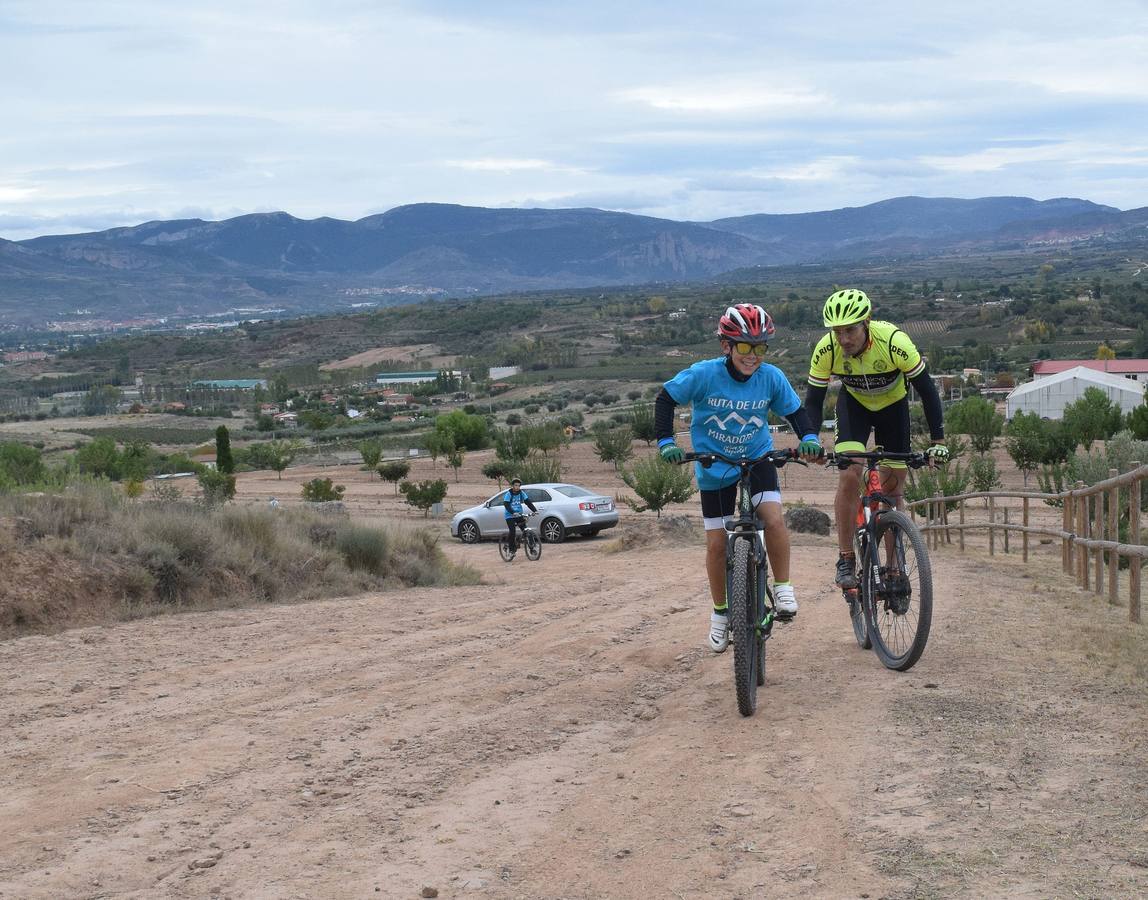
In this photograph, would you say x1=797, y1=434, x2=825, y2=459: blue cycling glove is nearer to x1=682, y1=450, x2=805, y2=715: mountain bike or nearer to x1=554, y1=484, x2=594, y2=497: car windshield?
x1=682, y1=450, x2=805, y2=715: mountain bike

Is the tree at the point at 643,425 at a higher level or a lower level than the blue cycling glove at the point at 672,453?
lower

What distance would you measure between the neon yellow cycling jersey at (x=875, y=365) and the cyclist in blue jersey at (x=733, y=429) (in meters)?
0.56

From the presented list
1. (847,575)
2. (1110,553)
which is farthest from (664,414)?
(1110,553)

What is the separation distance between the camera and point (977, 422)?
5053cm

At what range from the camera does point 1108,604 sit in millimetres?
9758

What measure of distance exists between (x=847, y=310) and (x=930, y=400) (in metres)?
0.86

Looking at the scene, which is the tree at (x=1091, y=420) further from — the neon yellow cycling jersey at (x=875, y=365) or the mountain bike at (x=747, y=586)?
the mountain bike at (x=747, y=586)

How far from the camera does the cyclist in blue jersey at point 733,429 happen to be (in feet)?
21.4

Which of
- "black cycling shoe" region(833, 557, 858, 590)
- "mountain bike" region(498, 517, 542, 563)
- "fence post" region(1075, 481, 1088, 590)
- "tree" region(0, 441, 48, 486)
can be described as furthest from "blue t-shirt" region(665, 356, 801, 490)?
"tree" region(0, 441, 48, 486)

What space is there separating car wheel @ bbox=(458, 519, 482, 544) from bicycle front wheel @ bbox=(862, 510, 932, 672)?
69.8 ft

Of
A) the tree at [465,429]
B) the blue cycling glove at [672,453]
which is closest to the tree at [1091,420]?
the tree at [465,429]

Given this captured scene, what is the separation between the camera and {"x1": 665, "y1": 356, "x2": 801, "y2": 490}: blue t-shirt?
21.6 feet

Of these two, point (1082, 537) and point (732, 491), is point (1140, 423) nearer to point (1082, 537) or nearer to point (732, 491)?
point (1082, 537)

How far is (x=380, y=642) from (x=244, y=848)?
395 cm
